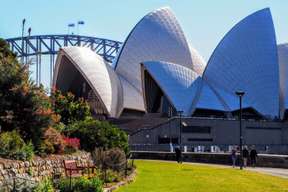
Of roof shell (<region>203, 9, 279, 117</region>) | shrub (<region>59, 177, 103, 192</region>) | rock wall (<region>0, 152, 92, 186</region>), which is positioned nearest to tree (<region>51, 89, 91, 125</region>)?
rock wall (<region>0, 152, 92, 186</region>)

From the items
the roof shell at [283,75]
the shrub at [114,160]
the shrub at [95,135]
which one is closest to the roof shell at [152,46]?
the roof shell at [283,75]

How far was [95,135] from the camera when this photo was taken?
2505 centimetres

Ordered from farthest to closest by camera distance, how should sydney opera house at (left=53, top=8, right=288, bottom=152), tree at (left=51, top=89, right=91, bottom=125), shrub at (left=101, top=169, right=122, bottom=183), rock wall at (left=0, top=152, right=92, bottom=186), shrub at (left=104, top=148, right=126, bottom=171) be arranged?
sydney opera house at (left=53, top=8, right=288, bottom=152), tree at (left=51, top=89, right=91, bottom=125), shrub at (left=104, top=148, right=126, bottom=171), shrub at (left=101, top=169, right=122, bottom=183), rock wall at (left=0, top=152, right=92, bottom=186)

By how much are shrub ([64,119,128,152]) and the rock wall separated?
5705 millimetres

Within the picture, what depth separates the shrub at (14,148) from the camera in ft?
46.5

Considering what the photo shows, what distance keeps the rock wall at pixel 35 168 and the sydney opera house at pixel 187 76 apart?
5558 cm

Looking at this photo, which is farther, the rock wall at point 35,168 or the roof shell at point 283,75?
the roof shell at point 283,75

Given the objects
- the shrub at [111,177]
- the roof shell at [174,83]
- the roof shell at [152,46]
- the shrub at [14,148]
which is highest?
the roof shell at [152,46]

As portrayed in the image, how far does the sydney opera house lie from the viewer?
74250 mm

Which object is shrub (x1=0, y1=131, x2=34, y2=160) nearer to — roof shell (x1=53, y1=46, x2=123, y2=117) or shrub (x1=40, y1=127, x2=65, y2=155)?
shrub (x1=40, y1=127, x2=65, y2=155)

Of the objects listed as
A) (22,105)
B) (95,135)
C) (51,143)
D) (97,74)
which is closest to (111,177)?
(51,143)

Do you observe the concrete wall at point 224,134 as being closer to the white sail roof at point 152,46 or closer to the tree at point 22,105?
the white sail roof at point 152,46

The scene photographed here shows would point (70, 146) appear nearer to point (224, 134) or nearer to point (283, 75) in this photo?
point (224, 134)

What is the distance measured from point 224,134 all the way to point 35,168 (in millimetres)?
57453
